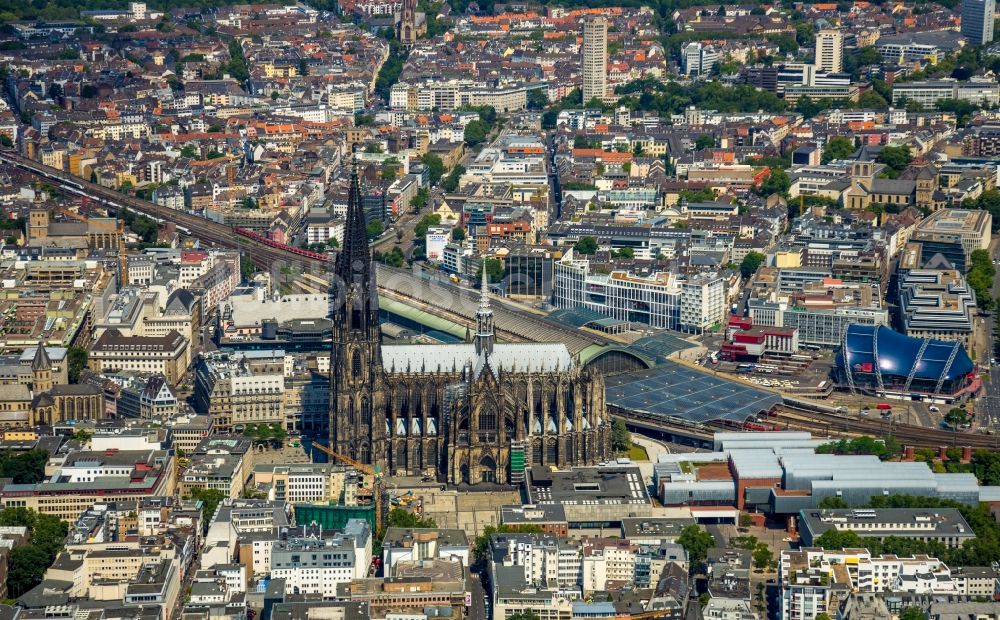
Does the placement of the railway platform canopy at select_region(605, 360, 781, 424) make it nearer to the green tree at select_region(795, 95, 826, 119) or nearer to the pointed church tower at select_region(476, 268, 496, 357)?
the pointed church tower at select_region(476, 268, 496, 357)

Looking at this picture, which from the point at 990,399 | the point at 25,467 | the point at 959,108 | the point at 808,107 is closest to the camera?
the point at 25,467

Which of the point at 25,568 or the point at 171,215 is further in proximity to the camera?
the point at 171,215

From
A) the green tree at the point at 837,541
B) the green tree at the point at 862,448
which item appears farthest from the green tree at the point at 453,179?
the green tree at the point at 837,541

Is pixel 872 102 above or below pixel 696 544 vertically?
above

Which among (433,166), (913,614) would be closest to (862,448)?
(913,614)

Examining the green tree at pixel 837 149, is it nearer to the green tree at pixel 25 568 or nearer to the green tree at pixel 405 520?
the green tree at pixel 405 520

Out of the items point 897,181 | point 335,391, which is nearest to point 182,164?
point 897,181

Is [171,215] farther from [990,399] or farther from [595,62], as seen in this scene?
[990,399]
